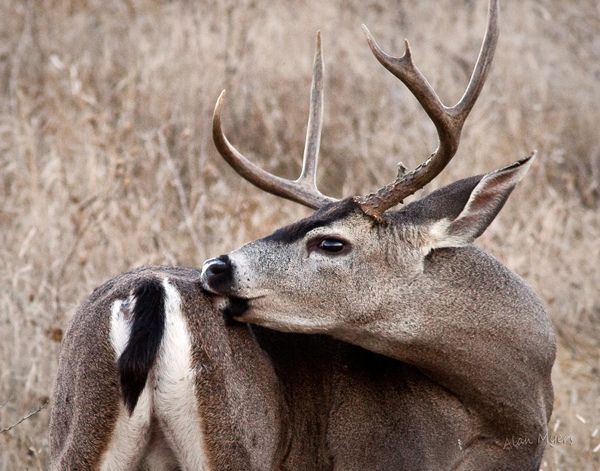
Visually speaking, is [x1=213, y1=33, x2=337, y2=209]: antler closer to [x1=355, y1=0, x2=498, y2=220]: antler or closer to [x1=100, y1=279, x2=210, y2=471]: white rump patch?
[x1=355, y1=0, x2=498, y2=220]: antler

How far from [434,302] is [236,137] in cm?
462

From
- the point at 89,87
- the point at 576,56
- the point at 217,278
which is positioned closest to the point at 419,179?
the point at 217,278

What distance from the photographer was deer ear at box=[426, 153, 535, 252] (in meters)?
3.87

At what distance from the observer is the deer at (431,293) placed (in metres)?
3.81

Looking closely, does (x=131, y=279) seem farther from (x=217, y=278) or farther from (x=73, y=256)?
(x=73, y=256)

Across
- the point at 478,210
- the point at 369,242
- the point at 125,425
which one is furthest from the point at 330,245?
the point at 125,425

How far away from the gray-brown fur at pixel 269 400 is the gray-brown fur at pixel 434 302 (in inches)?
2.0

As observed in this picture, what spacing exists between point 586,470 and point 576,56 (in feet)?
15.7

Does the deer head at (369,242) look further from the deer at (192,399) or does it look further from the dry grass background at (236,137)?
the dry grass background at (236,137)

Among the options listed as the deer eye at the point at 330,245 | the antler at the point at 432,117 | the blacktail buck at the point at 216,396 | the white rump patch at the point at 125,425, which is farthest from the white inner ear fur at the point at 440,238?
the white rump patch at the point at 125,425

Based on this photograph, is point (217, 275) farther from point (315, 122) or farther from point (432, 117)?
point (315, 122)

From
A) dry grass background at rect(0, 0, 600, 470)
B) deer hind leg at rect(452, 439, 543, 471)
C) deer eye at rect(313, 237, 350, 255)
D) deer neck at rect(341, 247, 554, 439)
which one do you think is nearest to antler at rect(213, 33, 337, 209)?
deer eye at rect(313, 237, 350, 255)

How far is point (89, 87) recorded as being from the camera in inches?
328

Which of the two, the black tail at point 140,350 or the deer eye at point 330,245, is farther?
the deer eye at point 330,245
